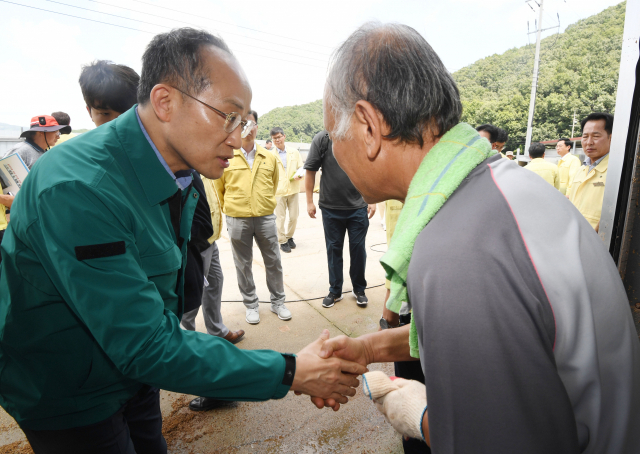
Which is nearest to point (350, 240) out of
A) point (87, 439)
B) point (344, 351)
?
point (344, 351)

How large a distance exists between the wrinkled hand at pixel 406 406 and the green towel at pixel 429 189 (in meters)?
0.37

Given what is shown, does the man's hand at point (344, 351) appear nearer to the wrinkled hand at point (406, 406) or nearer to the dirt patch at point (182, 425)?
the wrinkled hand at point (406, 406)

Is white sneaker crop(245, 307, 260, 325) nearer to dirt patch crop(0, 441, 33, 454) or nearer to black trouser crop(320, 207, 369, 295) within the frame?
black trouser crop(320, 207, 369, 295)

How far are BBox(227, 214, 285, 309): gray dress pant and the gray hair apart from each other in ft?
9.97

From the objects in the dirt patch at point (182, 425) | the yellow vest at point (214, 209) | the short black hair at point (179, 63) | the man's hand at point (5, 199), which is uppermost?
the short black hair at point (179, 63)

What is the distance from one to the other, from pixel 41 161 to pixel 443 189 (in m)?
1.31

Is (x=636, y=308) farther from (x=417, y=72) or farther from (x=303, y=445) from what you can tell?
(x=303, y=445)

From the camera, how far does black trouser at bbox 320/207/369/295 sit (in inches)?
173

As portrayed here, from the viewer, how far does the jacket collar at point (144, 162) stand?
4.28ft

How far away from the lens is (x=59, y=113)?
4531 millimetres

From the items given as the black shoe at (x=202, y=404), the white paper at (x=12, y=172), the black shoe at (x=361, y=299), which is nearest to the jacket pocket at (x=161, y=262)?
the black shoe at (x=202, y=404)

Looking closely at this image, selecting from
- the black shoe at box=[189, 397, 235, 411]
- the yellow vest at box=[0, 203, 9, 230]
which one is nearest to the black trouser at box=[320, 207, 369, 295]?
the black shoe at box=[189, 397, 235, 411]

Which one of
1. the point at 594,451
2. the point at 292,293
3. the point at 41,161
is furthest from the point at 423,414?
the point at 292,293

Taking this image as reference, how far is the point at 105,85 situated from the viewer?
2.38m
